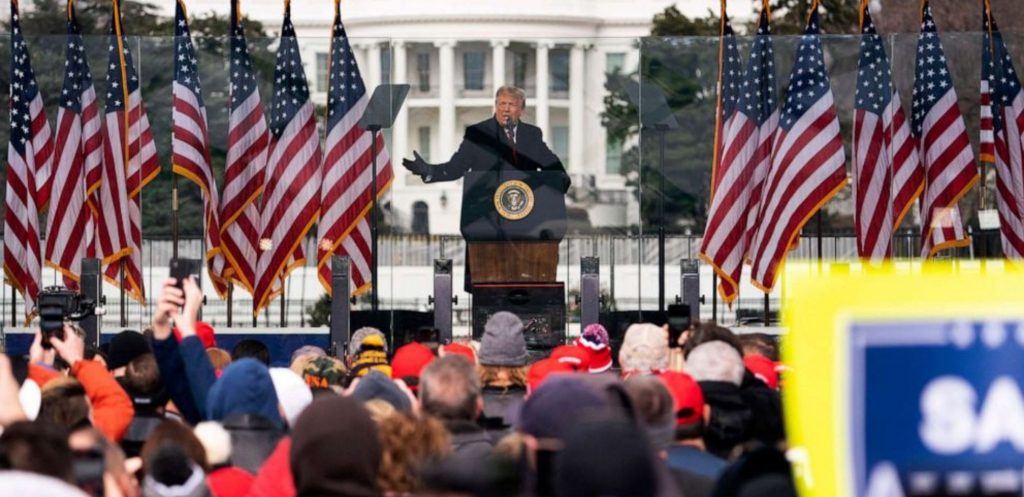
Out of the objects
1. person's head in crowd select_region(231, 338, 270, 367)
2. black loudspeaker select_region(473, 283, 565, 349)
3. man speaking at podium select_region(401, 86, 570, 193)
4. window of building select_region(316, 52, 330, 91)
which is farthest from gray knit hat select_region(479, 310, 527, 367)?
window of building select_region(316, 52, 330, 91)

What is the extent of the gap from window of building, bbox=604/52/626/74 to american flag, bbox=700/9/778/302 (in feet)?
4.38

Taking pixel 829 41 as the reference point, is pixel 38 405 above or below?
below

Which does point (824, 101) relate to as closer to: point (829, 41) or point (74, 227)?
point (829, 41)

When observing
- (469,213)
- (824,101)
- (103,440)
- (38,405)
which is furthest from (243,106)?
(103,440)

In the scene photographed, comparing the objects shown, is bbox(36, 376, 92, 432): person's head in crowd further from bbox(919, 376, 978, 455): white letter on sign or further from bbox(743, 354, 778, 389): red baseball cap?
bbox(919, 376, 978, 455): white letter on sign

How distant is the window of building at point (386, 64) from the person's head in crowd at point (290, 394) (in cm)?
1237

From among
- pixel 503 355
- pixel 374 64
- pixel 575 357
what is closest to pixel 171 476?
pixel 503 355

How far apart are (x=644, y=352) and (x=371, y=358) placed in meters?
2.01

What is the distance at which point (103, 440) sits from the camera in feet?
22.2

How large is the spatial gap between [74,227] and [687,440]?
44.3 ft

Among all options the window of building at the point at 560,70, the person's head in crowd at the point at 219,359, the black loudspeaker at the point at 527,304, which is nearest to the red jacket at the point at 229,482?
the person's head in crowd at the point at 219,359

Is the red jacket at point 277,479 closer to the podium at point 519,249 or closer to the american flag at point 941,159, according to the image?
the podium at point 519,249

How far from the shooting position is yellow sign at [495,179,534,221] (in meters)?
19.6

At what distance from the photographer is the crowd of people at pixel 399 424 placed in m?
5.52
